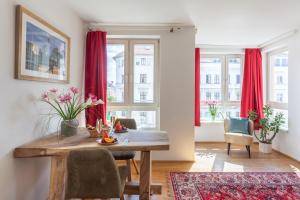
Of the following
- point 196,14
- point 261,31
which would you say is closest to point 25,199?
point 196,14

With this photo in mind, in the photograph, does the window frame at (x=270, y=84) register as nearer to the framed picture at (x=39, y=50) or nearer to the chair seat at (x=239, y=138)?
the chair seat at (x=239, y=138)

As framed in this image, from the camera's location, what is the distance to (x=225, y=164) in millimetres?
3783

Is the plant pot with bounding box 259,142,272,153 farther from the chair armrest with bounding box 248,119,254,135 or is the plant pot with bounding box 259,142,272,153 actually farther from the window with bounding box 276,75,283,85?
the window with bounding box 276,75,283,85

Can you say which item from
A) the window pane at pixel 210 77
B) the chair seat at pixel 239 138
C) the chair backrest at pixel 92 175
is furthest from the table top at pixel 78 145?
the window pane at pixel 210 77

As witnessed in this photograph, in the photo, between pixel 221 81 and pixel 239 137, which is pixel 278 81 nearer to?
pixel 221 81

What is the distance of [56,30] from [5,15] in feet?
2.71

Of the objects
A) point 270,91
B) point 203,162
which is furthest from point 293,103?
point 203,162

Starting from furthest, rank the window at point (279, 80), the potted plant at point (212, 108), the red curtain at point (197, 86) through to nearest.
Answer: the potted plant at point (212, 108), the red curtain at point (197, 86), the window at point (279, 80)

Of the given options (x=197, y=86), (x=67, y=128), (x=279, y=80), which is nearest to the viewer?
(x=67, y=128)

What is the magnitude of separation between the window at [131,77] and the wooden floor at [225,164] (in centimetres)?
110

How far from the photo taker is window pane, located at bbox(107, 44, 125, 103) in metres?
4.05

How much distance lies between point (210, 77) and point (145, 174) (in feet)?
12.7

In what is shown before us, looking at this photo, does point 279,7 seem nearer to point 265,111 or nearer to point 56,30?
point 265,111

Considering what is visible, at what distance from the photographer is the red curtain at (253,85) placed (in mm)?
5086
